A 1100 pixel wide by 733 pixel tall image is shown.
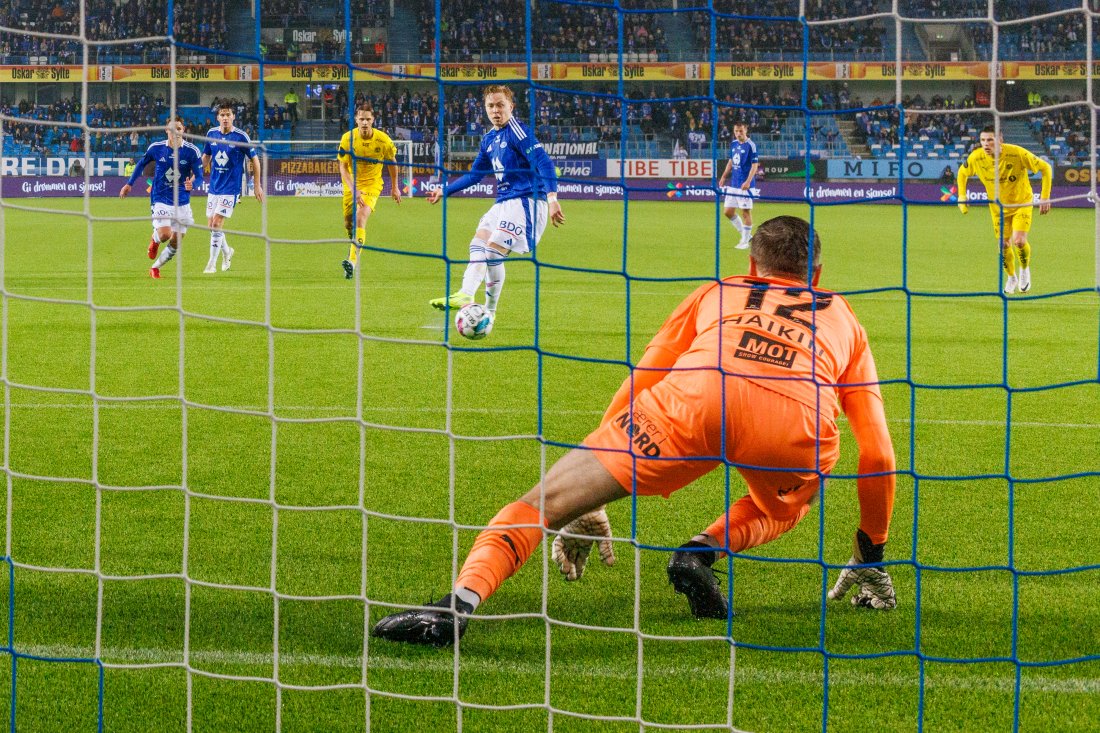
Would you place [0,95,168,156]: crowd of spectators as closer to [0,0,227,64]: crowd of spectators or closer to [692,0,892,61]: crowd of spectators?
[0,0,227,64]: crowd of spectators

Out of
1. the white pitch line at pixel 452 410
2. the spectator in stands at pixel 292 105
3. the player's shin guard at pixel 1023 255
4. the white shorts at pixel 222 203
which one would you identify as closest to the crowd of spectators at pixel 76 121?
the spectator in stands at pixel 292 105

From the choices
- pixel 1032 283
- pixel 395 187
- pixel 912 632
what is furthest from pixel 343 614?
pixel 1032 283

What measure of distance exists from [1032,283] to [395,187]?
24.4 ft

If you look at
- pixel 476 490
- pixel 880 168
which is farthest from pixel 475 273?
pixel 880 168

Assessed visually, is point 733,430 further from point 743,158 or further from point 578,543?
point 743,158

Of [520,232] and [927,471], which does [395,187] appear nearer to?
[520,232]

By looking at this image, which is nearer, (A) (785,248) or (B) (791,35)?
(A) (785,248)

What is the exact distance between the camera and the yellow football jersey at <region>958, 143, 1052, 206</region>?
1219 cm

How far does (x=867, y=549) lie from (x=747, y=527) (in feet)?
1.22

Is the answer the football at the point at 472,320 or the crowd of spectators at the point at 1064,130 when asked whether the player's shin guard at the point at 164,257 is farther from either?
the crowd of spectators at the point at 1064,130

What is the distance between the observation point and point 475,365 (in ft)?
27.5

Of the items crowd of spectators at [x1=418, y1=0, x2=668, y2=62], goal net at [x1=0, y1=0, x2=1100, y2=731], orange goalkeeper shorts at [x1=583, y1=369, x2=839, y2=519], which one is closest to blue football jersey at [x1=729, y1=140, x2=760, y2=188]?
goal net at [x1=0, y1=0, x2=1100, y2=731]

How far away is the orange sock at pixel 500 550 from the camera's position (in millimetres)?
3469

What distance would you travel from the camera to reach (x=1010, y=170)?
13.5 meters
